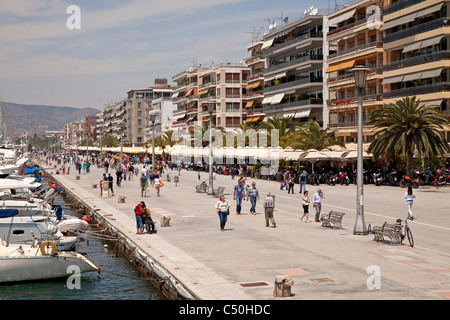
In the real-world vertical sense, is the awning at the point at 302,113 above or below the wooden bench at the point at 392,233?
above

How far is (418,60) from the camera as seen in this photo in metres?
54.6

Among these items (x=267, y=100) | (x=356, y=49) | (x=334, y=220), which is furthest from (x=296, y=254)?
(x=267, y=100)

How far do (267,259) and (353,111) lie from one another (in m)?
52.6

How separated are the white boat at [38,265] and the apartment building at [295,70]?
194 feet

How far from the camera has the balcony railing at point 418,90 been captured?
50844 millimetres

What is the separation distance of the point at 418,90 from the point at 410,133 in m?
10.2

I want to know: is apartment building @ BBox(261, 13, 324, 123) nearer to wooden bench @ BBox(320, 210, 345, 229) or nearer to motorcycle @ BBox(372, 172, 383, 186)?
motorcycle @ BBox(372, 172, 383, 186)

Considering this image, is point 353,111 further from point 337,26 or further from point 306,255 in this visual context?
point 306,255

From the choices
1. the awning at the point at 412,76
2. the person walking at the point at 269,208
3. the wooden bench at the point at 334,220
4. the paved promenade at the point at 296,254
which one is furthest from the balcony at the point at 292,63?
the person walking at the point at 269,208

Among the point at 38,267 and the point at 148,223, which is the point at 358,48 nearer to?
the point at 148,223

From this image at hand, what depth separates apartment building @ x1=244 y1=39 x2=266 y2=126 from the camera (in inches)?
3730

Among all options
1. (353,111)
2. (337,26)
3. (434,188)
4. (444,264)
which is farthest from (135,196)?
(337,26)

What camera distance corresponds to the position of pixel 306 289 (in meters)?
13.8

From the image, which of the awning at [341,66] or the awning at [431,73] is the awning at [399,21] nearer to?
the awning at [431,73]
